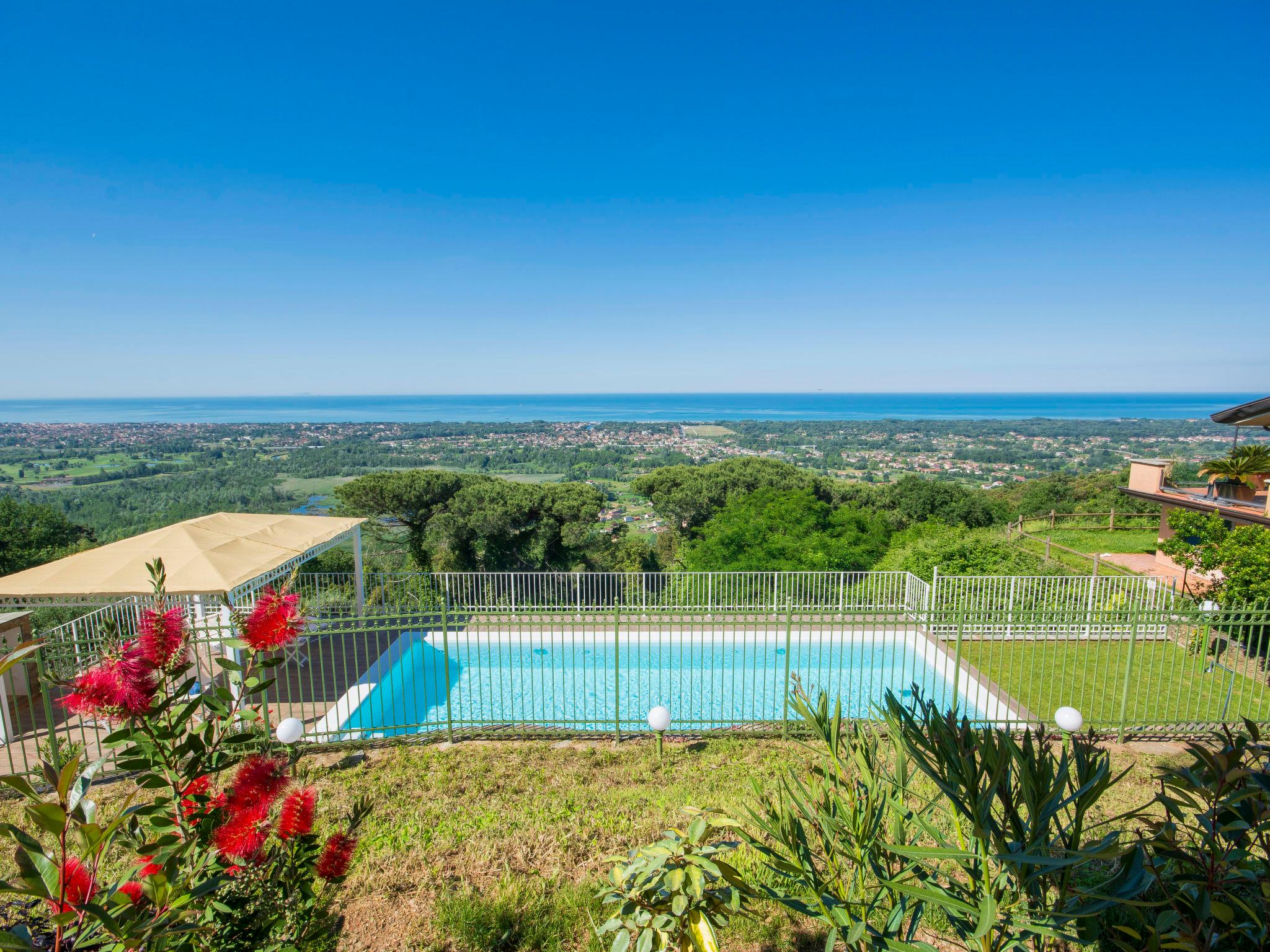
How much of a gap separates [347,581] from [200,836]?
11.7 meters

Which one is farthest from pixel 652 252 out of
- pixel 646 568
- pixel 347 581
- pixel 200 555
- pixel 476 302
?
pixel 200 555

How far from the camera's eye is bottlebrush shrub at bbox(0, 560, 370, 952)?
4.22 ft

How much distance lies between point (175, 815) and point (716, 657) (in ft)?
30.3

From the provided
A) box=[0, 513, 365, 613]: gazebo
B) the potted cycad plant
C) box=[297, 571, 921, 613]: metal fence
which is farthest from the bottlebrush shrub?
the potted cycad plant

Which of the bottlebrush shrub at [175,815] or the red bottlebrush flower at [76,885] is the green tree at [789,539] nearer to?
the bottlebrush shrub at [175,815]

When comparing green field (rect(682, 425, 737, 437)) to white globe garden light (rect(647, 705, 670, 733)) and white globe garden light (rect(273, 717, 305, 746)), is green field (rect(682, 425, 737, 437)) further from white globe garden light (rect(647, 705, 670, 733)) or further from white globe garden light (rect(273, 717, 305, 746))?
white globe garden light (rect(273, 717, 305, 746))

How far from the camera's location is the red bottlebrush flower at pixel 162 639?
163 cm

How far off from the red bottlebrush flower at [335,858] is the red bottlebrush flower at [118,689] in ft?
2.13

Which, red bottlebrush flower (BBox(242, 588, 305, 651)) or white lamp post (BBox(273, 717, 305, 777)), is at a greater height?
red bottlebrush flower (BBox(242, 588, 305, 651))

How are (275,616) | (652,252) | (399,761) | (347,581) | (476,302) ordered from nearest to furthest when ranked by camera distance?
(275,616), (399,761), (347,581), (652,252), (476,302)

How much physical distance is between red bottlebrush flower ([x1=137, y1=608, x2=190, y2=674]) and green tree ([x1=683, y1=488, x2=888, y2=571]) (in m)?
12.5

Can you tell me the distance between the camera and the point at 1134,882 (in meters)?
1.74

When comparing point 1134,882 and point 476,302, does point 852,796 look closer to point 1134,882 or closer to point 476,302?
point 1134,882

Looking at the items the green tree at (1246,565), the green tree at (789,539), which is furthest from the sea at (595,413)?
the green tree at (1246,565)
